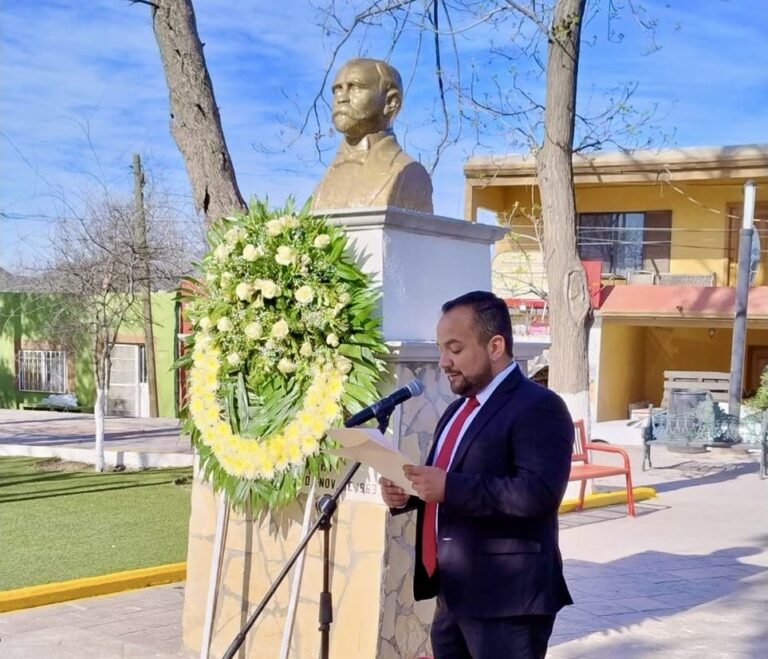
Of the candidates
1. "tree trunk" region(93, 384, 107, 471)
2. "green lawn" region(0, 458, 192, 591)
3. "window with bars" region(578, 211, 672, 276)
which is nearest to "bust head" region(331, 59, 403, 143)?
"green lawn" region(0, 458, 192, 591)

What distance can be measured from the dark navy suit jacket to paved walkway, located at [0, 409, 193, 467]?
8.14 m

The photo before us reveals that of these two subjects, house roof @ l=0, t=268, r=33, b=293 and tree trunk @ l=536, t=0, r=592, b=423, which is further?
house roof @ l=0, t=268, r=33, b=293

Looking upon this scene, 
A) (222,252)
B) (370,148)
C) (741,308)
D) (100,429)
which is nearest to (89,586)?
(222,252)

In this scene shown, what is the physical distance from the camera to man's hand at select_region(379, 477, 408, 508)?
10.6ft

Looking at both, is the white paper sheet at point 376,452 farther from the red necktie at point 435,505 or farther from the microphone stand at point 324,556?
the microphone stand at point 324,556

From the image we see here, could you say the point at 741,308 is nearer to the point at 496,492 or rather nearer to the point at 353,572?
the point at 353,572

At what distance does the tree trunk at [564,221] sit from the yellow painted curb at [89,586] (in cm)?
558

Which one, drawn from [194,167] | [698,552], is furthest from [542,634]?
[194,167]

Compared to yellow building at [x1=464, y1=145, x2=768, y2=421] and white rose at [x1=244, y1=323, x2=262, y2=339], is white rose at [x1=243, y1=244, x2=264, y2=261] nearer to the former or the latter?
white rose at [x1=244, y1=323, x2=262, y2=339]

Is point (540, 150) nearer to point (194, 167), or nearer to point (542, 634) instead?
point (194, 167)

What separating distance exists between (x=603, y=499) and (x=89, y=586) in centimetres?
598

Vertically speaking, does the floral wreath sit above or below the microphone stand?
above

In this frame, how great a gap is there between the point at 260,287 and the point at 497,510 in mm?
2330

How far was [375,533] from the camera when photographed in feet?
15.7
